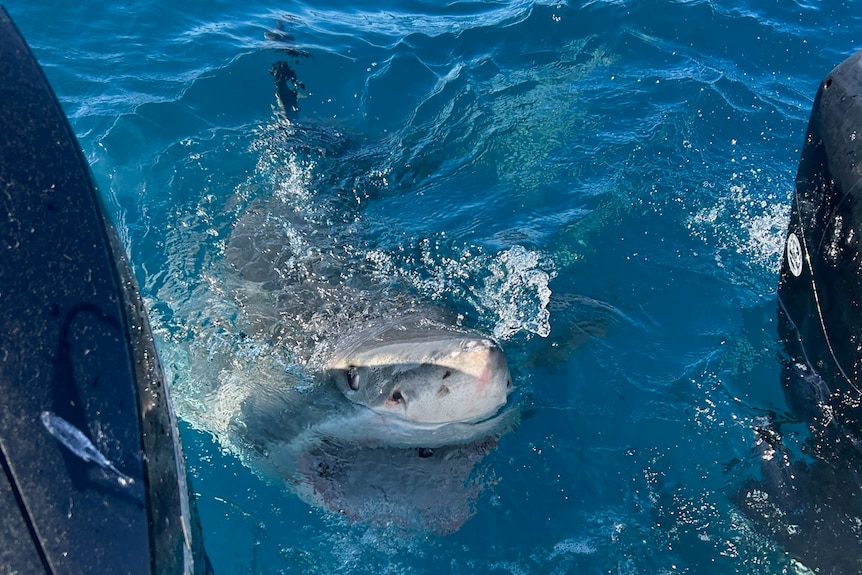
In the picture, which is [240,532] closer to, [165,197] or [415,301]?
[415,301]

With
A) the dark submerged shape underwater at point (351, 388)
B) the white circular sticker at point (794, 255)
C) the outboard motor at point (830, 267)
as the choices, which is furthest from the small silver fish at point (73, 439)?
the white circular sticker at point (794, 255)

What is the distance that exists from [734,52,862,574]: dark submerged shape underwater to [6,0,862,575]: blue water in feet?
0.53

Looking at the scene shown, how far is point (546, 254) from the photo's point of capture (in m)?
5.08

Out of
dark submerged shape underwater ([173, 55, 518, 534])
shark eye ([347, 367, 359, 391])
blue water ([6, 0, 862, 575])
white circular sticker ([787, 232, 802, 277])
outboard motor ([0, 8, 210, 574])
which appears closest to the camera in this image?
outboard motor ([0, 8, 210, 574])

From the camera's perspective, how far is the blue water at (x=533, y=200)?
3.64m

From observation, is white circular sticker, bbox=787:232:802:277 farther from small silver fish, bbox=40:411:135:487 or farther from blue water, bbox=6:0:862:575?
small silver fish, bbox=40:411:135:487

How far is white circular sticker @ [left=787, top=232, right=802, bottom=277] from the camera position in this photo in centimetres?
349

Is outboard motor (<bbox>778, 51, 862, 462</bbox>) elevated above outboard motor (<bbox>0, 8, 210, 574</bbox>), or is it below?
below

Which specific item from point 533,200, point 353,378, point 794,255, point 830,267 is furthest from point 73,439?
point 533,200

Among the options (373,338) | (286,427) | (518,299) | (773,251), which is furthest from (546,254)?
(286,427)

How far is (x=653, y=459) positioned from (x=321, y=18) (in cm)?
667

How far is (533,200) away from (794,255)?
2414mm

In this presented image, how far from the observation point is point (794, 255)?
354 centimetres

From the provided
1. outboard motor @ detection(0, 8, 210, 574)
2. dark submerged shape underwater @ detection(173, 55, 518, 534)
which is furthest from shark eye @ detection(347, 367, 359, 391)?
outboard motor @ detection(0, 8, 210, 574)
